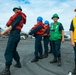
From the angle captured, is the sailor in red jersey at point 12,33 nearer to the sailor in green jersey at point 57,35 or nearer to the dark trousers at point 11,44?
the dark trousers at point 11,44

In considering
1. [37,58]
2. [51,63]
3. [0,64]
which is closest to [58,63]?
[51,63]

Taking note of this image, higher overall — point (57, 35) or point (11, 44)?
point (57, 35)

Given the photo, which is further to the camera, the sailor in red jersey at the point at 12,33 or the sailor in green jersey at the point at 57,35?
the sailor in green jersey at the point at 57,35

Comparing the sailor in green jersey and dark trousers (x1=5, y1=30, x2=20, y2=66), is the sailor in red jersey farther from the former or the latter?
the sailor in green jersey

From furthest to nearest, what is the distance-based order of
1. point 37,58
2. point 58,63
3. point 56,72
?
point 37,58 → point 58,63 → point 56,72

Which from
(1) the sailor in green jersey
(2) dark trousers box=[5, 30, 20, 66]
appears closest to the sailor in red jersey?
(2) dark trousers box=[5, 30, 20, 66]

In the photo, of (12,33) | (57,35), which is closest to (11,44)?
(12,33)

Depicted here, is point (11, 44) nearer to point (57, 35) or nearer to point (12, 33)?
point (12, 33)

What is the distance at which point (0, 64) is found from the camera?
10.0m

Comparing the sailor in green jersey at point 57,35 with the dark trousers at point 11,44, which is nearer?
the dark trousers at point 11,44

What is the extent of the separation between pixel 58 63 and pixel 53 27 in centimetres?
131

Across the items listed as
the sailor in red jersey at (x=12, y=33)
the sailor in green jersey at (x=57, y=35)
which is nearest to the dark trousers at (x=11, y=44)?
the sailor in red jersey at (x=12, y=33)

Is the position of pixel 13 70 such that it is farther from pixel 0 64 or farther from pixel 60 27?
pixel 60 27

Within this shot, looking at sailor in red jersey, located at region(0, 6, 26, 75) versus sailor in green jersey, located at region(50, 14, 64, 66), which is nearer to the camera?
sailor in red jersey, located at region(0, 6, 26, 75)
